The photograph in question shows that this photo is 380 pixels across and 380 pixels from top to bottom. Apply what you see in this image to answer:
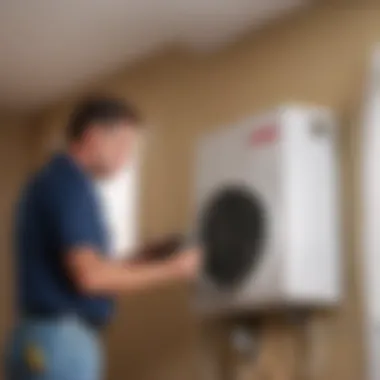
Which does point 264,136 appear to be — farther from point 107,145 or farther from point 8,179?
point 8,179

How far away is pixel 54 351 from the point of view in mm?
1848

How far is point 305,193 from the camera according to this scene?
6.73ft

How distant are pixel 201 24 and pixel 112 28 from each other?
0.81 feet

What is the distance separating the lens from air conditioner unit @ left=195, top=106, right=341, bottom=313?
2021 mm

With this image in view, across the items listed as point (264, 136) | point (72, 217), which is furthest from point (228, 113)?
point (72, 217)

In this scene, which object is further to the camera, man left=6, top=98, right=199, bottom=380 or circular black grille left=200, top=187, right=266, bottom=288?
circular black grille left=200, top=187, right=266, bottom=288

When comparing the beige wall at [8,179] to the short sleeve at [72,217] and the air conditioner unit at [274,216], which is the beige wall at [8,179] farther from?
the short sleeve at [72,217]

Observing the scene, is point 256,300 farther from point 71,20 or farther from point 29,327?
point 71,20

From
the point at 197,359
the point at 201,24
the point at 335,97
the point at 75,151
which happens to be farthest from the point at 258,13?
the point at 197,359

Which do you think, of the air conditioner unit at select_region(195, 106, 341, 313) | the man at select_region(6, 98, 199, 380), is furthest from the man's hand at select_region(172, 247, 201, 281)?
the air conditioner unit at select_region(195, 106, 341, 313)

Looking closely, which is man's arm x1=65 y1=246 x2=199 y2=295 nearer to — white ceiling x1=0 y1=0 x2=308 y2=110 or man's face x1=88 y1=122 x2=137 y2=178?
man's face x1=88 y1=122 x2=137 y2=178

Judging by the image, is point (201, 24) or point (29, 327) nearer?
point (29, 327)

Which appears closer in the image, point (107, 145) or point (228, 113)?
point (107, 145)

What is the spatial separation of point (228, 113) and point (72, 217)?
28.6 inches
